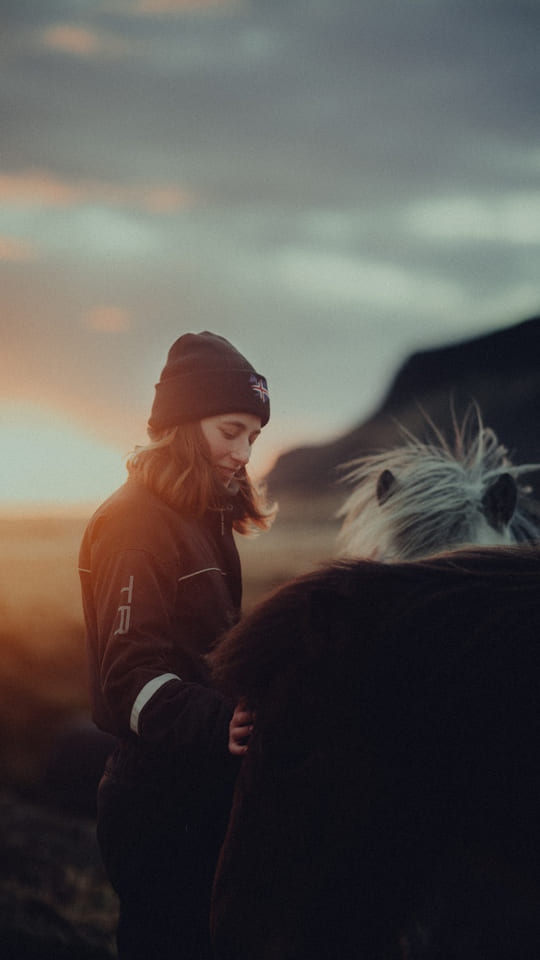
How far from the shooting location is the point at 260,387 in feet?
5.99

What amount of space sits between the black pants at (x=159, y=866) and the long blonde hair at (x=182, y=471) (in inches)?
24.9

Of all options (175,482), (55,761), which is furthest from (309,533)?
(175,482)

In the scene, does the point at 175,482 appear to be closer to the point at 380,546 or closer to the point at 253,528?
the point at 253,528

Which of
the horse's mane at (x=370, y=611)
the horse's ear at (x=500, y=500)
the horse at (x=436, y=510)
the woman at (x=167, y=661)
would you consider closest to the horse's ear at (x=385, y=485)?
the horse at (x=436, y=510)

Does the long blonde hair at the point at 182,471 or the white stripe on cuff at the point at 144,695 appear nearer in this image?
the white stripe on cuff at the point at 144,695

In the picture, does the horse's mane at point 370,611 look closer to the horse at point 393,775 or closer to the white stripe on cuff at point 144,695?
the horse at point 393,775

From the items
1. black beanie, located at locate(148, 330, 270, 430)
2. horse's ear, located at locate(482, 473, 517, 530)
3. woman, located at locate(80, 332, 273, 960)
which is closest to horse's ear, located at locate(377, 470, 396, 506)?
horse's ear, located at locate(482, 473, 517, 530)

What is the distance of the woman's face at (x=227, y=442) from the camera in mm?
1684

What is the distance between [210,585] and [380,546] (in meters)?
0.91

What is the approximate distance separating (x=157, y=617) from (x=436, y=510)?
119 centimetres

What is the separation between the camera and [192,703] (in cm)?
119

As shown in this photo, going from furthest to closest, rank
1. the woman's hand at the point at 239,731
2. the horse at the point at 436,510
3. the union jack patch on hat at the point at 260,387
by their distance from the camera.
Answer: the horse at the point at 436,510 → the union jack patch on hat at the point at 260,387 → the woman's hand at the point at 239,731

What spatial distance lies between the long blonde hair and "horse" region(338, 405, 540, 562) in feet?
2.11

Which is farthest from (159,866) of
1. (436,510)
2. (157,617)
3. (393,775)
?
(436,510)
